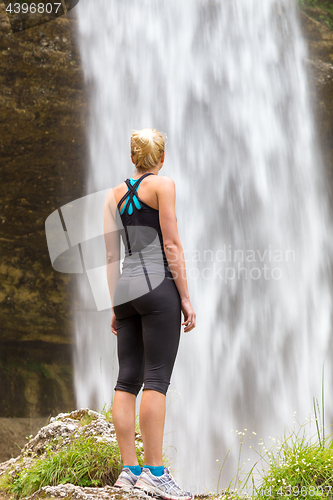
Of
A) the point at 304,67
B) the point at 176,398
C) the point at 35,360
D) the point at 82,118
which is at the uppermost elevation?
the point at 304,67

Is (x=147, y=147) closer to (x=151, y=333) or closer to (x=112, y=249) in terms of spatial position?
(x=112, y=249)

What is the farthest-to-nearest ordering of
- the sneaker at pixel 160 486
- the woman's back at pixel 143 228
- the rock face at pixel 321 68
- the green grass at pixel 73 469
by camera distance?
the rock face at pixel 321 68
the green grass at pixel 73 469
the woman's back at pixel 143 228
the sneaker at pixel 160 486

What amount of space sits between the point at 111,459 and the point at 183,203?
16.4 ft

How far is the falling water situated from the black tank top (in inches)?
185

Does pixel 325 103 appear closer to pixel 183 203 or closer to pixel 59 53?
pixel 183 203

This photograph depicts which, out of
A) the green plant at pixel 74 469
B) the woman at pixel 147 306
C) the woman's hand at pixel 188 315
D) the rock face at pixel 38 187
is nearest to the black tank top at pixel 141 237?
the woman at pixel 147 306

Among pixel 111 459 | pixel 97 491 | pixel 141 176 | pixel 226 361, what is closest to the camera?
pixel 97 491

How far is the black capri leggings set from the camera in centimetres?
201

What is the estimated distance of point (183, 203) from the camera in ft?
23.0

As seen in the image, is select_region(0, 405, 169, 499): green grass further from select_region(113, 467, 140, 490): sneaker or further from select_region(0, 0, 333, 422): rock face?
select_region(0, 0, 333, 422): rock face

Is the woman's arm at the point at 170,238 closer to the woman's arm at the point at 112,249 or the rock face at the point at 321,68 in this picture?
the woman's arm at the point at 112,249

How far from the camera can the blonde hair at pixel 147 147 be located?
2.14 metres

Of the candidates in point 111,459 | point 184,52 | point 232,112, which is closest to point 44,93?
point 184,52

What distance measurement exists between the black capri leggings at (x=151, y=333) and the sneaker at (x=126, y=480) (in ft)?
1.23
